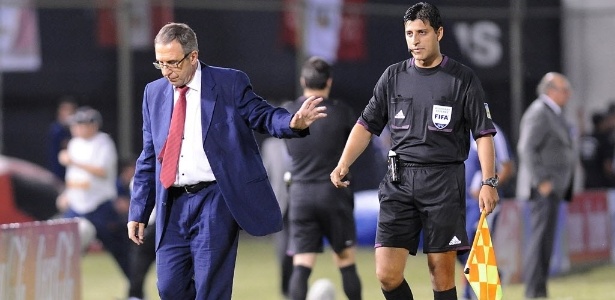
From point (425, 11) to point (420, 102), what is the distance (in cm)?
48

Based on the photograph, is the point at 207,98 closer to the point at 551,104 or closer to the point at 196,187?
the point at 196,187

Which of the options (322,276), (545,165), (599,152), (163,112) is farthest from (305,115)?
(599,152)

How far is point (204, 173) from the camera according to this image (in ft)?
22.5

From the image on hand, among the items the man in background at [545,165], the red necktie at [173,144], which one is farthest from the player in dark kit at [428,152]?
the man in background at [545,165]

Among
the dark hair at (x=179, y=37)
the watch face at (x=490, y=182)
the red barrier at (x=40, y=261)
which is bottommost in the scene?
the red barrier at (x=40, y=261)

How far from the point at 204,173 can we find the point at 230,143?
0.20m

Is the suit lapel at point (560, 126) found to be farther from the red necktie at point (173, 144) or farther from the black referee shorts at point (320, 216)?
the red necktie at point (173, 144)

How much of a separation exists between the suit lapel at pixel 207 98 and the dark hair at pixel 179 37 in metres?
0.17

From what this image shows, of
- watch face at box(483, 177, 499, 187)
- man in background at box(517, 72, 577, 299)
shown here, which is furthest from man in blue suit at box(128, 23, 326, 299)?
man in background at box(517, 72, 577, 299)

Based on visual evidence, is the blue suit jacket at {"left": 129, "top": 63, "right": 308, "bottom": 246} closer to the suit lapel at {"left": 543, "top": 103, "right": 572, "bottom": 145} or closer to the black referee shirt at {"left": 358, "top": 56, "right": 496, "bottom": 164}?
the black referee shirt at {"left": 358, "top": 56, "right": 496, "bottom": 164}

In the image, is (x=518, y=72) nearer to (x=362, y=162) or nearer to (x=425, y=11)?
(x=362, y=162)

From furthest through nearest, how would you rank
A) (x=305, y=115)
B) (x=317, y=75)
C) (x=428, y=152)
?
(x=317, y=75) → (x=428, y=152) → (x=305, y=115)

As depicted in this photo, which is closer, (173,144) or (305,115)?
(305,115)

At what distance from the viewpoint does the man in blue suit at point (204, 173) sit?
6832mm
